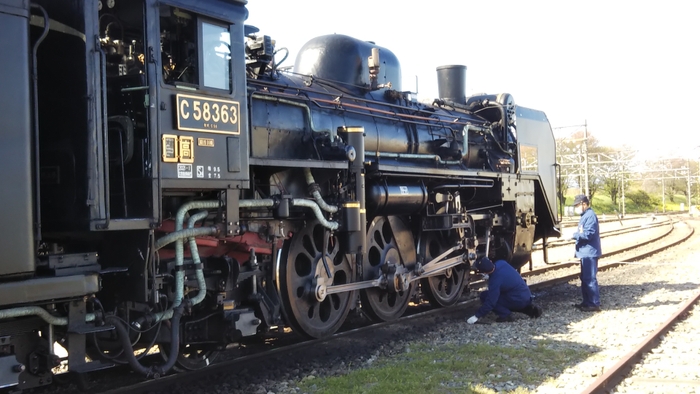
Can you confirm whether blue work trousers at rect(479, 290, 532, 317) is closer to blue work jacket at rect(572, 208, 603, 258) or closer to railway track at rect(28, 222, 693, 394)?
railway track at rect(28, 222, 693, 394)

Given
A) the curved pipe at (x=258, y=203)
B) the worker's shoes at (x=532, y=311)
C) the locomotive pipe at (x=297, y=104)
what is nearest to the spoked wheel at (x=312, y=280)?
the curved pipe at (x=258, y=203)

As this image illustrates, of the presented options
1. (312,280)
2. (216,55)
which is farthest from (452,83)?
(216,55)

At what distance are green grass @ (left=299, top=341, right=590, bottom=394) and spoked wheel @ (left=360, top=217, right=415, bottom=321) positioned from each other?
1296 mm

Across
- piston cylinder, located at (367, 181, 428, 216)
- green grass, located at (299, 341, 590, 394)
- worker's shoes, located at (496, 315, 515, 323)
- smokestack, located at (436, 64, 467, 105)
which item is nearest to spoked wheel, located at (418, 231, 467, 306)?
piston cylinder, located at (367, 181, 428, 216)

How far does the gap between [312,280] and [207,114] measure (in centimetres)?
262

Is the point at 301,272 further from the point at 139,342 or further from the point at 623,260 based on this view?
the point at 623,260

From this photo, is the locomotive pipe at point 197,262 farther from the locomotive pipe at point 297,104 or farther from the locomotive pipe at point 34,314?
the locomotive pipe at point 297,104

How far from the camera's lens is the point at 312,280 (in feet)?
24.2

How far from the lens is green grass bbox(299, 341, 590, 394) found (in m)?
5.87

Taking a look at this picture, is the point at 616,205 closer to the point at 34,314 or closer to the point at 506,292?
the point at 506,292

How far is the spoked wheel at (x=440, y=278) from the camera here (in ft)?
32.7

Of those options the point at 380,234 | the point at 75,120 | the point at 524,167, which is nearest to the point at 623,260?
the point at 524,167

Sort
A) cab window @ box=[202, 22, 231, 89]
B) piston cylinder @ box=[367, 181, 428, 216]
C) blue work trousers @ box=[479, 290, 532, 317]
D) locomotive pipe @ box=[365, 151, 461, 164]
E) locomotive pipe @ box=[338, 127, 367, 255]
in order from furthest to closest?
blue work trousers @ box=[479, 290, 532, 317], locomotive pipe @ box=[365, 151, 461, 164], piston cylinder @ box=[367, 181, 428, 216], locomotive pipe @ box=[338, 127, 367, 255], cab window @ box=[202, 22, 231, 89]

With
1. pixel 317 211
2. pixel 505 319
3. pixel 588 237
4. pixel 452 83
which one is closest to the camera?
pixel 317 211
